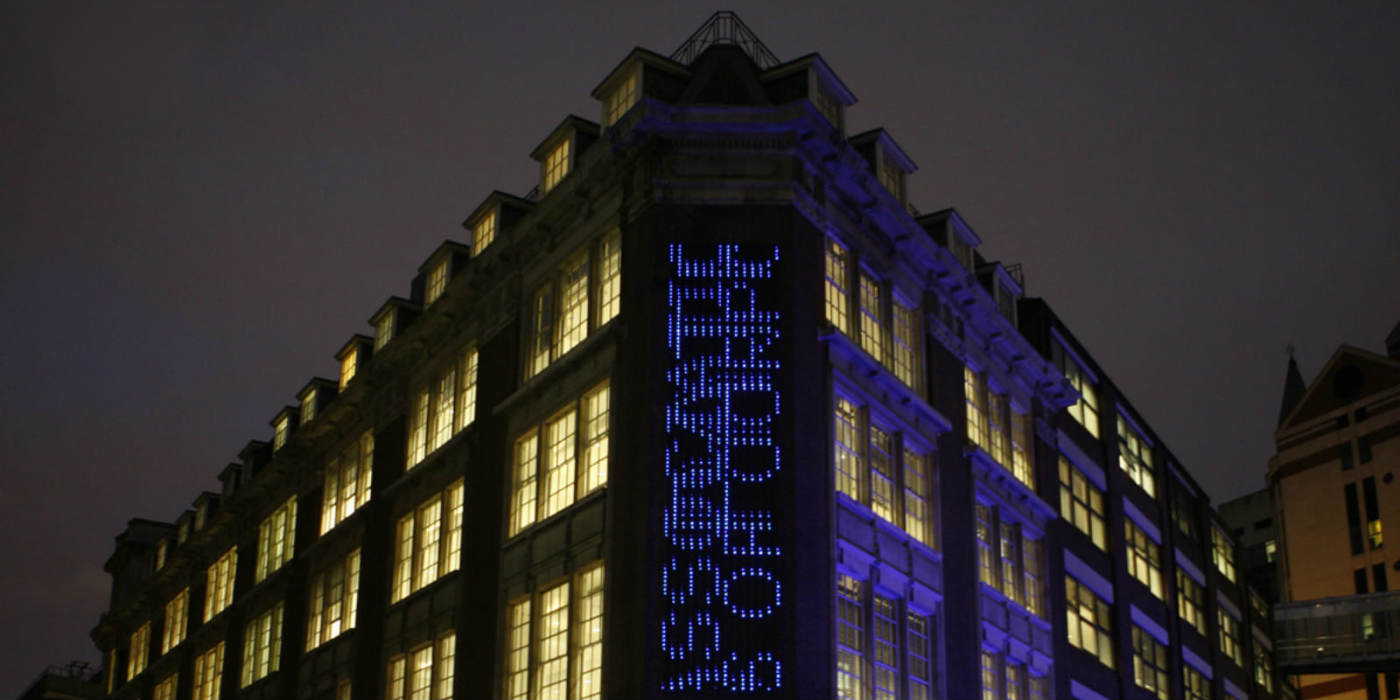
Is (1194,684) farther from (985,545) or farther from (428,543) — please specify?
(428,543)

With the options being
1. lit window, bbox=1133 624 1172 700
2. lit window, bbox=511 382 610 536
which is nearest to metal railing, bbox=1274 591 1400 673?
lit window, bbox=1133 624 1172 700

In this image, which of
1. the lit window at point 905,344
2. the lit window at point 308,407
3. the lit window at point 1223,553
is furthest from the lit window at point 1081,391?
the lit window at point 308,407

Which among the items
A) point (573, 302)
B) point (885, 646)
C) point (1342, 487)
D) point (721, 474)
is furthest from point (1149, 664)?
point (1342, 487)

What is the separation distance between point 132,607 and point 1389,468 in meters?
70.1

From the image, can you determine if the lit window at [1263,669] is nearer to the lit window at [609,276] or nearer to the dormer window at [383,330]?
the dormer window at [383,330]

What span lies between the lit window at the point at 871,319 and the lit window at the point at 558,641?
8.30 metres

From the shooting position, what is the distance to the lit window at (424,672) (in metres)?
36.2

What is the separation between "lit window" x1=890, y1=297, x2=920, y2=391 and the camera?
120ft

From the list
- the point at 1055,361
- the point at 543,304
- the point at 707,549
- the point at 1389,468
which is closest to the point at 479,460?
the point at 543,304

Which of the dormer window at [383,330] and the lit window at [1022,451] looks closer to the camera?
the lit window at [1022,451]

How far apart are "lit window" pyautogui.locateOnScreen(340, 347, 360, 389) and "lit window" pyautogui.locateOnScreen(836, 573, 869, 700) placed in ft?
69.6

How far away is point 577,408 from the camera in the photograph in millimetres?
33281

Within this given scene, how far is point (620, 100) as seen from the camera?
34.8 metres

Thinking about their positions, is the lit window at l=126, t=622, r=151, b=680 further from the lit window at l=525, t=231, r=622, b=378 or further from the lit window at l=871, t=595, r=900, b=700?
the lit window at l=871, t=595, r=900, b=700
